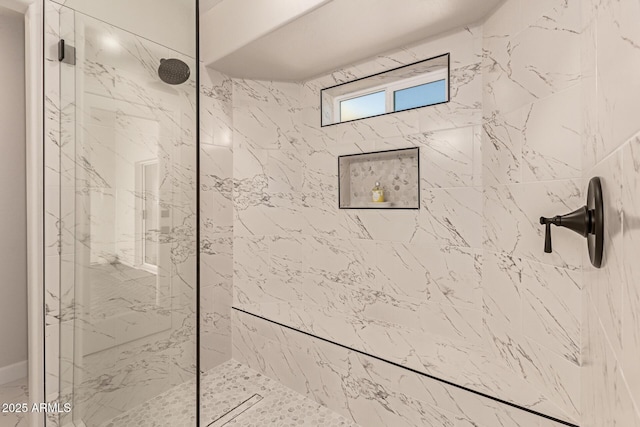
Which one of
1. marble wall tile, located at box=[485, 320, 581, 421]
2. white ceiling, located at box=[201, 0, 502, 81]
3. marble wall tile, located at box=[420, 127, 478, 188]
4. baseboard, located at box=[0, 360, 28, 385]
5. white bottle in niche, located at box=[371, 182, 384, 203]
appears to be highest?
white ceiling, located at box=[201, 0, 502, 81]

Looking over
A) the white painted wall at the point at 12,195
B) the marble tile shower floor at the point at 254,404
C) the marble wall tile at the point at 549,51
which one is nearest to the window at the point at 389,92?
the marble wall tile at the point at 549,51

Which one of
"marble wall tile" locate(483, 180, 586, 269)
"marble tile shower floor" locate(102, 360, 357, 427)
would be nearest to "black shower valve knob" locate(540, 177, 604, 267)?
"marble wall tile" locate(483, 180, 586, 269)

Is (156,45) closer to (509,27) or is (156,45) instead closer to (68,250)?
(68,250)

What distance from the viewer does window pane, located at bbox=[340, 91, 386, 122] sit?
2.36 metres

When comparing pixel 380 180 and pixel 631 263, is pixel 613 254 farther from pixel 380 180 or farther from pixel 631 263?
pixel 380 180

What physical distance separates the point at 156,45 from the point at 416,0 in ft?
4.28

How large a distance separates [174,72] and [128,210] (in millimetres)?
487

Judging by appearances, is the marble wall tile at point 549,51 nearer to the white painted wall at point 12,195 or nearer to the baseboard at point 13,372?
the white painted wall at point 12,195

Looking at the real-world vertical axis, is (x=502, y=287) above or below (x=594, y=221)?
below

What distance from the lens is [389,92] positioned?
229 centimetres

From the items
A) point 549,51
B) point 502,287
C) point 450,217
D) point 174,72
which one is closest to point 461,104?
point 549,51

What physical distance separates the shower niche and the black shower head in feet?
4.85

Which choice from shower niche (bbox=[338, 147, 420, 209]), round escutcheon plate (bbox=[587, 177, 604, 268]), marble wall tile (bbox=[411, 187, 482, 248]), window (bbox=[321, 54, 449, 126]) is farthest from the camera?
shower niche (bbox=[338, 147, 420, 209])

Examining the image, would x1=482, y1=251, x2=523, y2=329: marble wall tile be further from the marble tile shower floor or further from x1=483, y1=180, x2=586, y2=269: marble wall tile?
the marble tile shower floor
